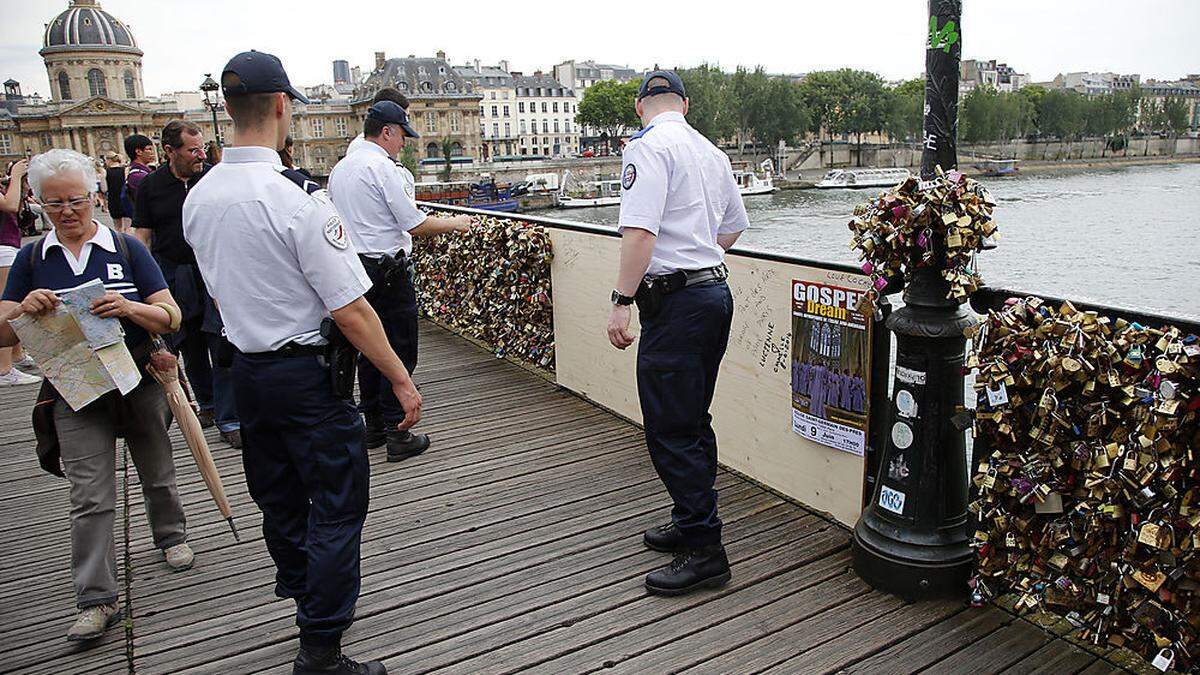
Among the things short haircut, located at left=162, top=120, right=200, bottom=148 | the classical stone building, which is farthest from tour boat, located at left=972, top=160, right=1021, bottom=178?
short haircut, located at left=162, top=120, right=200, bottom=148

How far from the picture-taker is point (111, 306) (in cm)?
340

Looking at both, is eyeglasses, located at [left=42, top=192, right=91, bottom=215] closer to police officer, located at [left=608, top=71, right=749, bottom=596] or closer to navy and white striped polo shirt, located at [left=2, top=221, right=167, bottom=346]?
navy and white striped polo shirt, located at [left=2, top=221, right=167, bottom=346]

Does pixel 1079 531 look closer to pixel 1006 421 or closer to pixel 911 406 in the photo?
pixel 1006 421

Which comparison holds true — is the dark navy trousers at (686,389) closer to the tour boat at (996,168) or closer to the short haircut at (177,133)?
the short haircut at (177,133)

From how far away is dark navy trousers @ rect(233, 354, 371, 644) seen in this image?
2.79 meters

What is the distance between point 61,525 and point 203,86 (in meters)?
23.8

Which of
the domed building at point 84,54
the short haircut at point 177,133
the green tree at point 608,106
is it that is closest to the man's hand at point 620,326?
the short haircut at point 177,133

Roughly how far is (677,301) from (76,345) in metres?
2.39

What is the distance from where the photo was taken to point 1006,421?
9.86 feet

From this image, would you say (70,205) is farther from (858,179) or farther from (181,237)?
(858,179)

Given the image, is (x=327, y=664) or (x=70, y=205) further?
(x=70, y=205)

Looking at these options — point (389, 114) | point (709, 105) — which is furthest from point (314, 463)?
point (709, 105)

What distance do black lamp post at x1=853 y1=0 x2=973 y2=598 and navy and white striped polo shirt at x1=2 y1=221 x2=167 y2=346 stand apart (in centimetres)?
309

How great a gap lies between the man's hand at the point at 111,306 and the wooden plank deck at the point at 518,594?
1.25m
